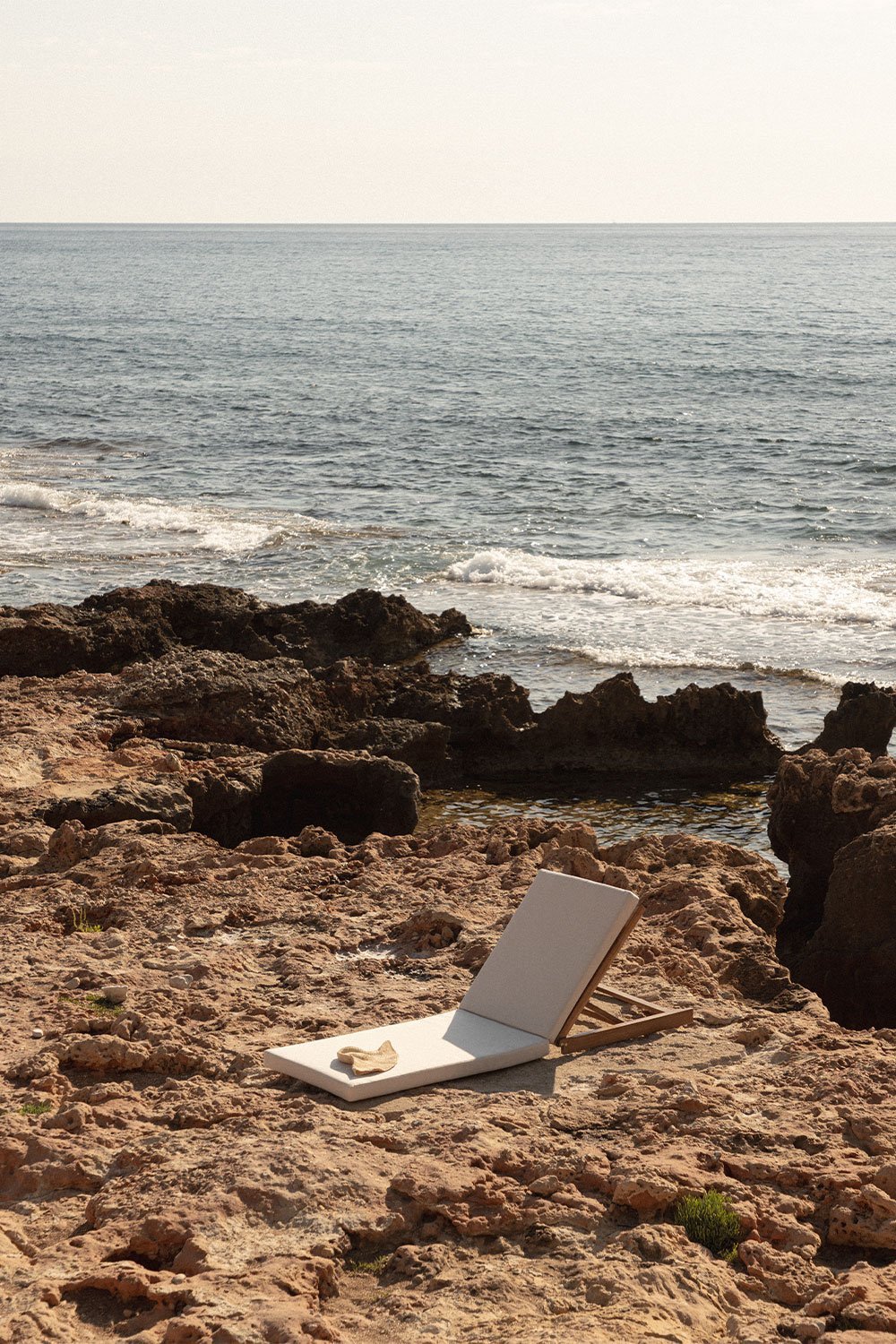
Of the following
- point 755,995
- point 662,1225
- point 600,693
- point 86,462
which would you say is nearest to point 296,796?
point 600,693

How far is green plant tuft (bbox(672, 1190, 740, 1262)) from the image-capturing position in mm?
5285

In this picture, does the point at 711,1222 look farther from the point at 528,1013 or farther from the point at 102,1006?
the point at 102,1006

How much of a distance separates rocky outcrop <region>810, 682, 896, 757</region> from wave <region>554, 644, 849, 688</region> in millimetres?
4293

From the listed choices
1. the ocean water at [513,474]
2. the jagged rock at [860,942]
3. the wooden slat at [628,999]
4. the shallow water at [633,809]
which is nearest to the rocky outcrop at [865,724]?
the shallow water at [633,809]

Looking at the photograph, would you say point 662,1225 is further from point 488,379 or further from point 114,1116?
point 488,379

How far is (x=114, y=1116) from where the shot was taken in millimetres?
6223

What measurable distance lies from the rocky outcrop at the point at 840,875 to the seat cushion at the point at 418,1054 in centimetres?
319

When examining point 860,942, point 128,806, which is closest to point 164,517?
point 128,806

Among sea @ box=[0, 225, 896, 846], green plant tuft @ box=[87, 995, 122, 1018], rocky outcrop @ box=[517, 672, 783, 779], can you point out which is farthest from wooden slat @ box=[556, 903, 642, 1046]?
rocky outcrop @ box=[517, 672, 783, 779]

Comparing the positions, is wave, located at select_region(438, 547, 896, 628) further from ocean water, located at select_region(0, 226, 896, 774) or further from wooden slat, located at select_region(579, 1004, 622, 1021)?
wooden slat, located at select_region(579, 1004, 622, 1021)

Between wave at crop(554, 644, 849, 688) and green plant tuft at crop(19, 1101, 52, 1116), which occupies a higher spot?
green plant tuft at crop(19, 1101, 52, 1116)

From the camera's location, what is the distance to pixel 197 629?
682 inches

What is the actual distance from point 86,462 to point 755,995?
1287 inches

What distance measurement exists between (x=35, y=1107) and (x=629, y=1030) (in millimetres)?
2920
